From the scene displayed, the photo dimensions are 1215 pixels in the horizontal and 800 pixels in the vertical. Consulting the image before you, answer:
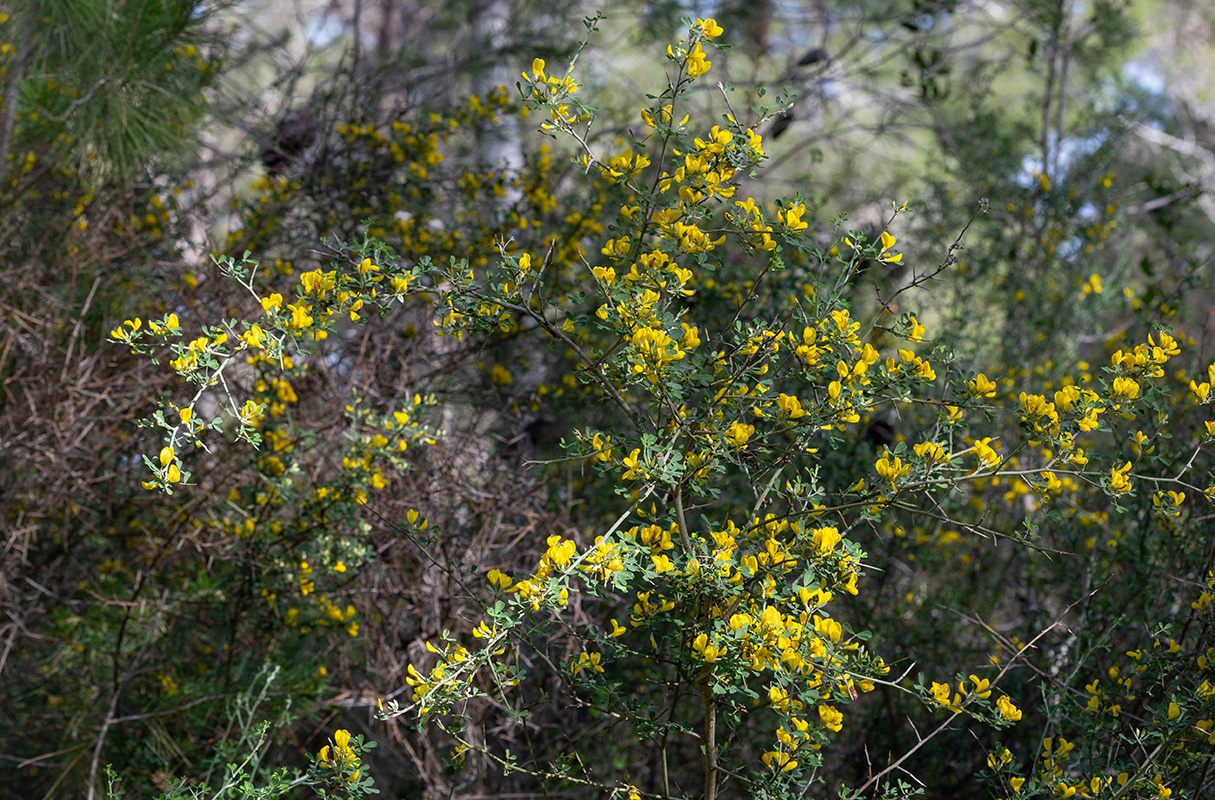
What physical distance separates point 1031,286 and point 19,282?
358 centimetres

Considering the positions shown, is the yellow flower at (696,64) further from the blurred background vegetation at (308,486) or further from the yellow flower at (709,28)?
the blurred background vegetation at (308,486)

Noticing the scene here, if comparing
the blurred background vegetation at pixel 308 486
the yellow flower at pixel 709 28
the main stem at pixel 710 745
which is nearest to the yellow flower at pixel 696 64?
the yellow flower at pixel 709 28

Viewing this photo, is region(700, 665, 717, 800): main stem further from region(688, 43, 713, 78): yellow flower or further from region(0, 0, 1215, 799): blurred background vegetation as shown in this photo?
region(688, 43, 713, 78): yellow flower

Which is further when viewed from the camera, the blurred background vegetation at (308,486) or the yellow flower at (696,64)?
the blurred background vegetation at (308,486)

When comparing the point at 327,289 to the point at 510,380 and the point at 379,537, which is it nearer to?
the point at 379,537

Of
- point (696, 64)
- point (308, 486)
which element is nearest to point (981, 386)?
point (696, 64)

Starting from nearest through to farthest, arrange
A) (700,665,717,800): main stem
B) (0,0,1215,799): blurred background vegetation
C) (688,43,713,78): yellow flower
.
A: (688,43,713,78): yellow flower
(700,665,717,800): main stem
(0,0,1215,799): blurred background vegetation

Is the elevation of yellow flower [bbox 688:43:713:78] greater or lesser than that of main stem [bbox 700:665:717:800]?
greater

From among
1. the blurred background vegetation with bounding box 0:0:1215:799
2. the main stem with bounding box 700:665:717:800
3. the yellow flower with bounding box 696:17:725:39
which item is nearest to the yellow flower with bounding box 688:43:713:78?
the yellow flower with bounding box 696:17:725:39

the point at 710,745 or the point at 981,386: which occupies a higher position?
the point at 981,386

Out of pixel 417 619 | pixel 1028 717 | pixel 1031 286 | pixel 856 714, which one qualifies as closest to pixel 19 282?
pixel 417 619

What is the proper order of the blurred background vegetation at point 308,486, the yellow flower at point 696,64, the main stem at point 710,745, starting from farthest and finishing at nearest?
the blurred background vegetation at point 308,486
the main stem at point 710,745
the yellow flower at point 696,64

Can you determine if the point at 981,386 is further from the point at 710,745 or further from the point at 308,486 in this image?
the point at 308,486

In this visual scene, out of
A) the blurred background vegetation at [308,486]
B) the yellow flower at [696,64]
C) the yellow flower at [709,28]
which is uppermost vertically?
the yellow flower at [709,28]
